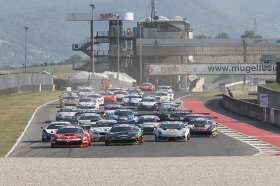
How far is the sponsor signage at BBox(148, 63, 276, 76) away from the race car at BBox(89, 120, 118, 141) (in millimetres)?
81741

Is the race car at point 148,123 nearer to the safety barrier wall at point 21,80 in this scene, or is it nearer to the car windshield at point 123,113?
the car windshield at point 123,113

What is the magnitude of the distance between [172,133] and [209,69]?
8853cm

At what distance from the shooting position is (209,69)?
132000 millimetres

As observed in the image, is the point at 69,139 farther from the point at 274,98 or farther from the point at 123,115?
the point at 274,98

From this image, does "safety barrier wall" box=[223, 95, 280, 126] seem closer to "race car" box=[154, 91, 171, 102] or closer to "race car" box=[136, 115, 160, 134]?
"race car" box=[154, 91, 171, 102]

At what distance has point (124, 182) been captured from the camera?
2695cm

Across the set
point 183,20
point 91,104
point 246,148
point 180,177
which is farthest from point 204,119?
point 183,20

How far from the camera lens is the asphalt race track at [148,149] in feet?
124

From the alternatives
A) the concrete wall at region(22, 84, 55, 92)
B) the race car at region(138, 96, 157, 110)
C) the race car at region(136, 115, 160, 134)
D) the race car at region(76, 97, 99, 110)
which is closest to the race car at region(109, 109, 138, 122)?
the race car at region(136, 115, 160, 134)

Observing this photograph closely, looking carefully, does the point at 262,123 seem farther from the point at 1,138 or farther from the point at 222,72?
the point at 222,72

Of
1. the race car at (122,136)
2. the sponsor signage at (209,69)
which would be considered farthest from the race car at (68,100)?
the sponsor signage at (209,69)

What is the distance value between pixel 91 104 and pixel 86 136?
30505mm

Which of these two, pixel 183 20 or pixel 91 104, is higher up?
pixel 183 20

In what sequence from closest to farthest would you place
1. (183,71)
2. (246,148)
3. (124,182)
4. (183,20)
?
(124,182) < (246,148) < (183,71) < (183,20)
